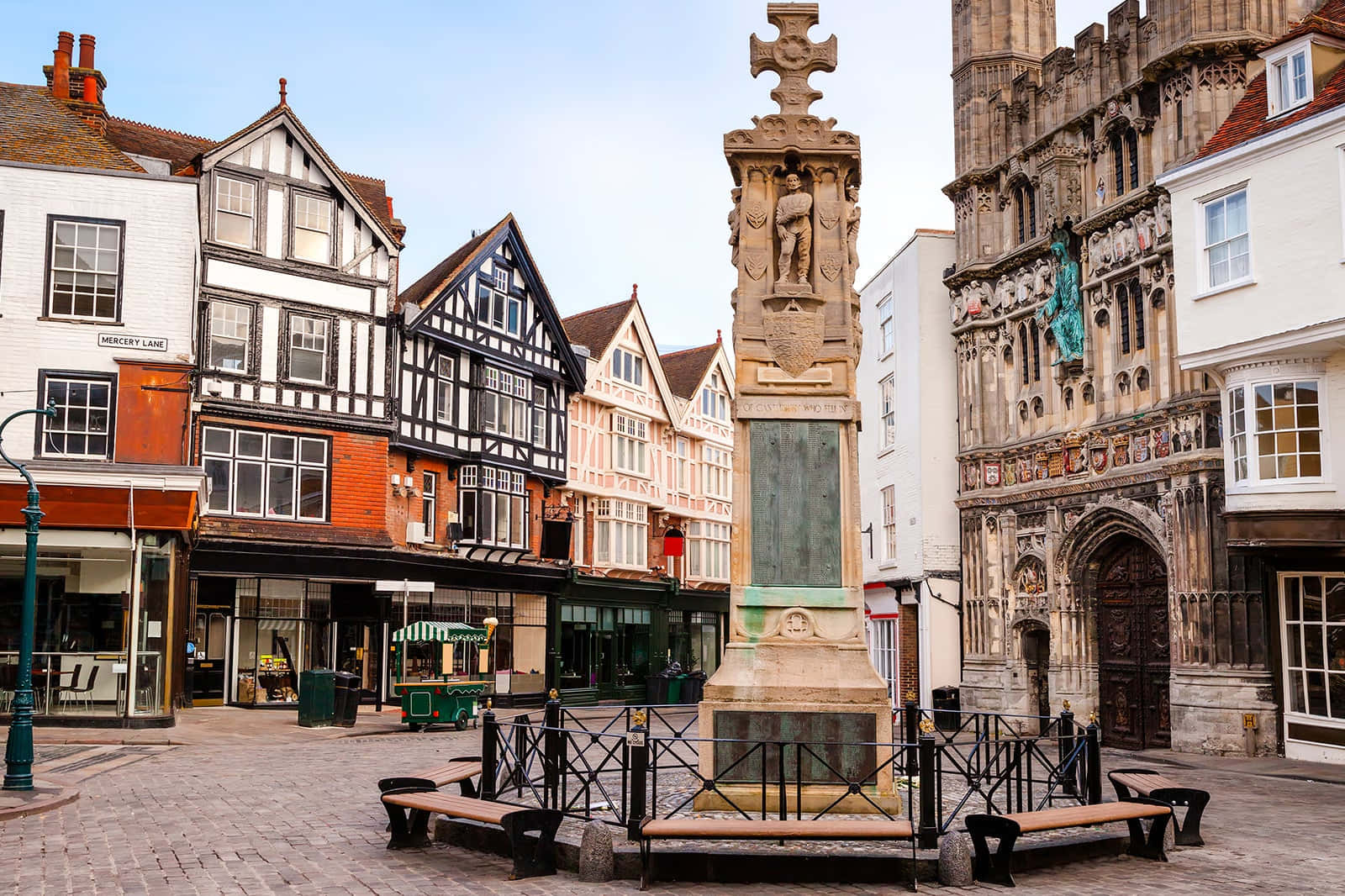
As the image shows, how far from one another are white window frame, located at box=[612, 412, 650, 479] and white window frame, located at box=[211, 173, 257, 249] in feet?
49.8

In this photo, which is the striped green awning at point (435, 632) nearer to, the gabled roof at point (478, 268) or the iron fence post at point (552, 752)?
the gabled roof at point (478, 268)

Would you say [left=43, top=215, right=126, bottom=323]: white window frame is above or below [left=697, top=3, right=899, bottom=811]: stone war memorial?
above

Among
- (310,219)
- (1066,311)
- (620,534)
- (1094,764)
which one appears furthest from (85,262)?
(620,534)

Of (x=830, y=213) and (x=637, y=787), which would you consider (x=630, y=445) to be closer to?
(x=830, y=213)

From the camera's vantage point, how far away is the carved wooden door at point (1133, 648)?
23.6m

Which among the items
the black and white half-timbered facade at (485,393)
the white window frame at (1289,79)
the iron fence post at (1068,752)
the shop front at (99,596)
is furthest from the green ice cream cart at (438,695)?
the white window frame at (1289,79)

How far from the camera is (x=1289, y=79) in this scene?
67.9 feet

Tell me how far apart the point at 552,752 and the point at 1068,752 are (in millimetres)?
5016

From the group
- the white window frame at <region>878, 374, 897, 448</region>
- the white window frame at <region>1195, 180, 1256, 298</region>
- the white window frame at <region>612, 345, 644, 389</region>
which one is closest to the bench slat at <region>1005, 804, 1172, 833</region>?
the white window frame at <region>1195, 180, 1256, 298</region>

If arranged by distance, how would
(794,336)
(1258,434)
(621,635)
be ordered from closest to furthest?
(794,336) < (1258,434) < (621,635)

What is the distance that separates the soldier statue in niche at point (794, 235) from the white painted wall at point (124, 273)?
52.5 ft

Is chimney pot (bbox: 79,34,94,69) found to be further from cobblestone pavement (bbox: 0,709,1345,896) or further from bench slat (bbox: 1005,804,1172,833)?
bench slat (bbox: 1005,804,1172,833)

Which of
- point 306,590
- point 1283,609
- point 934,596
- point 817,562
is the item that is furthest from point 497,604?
point 817,562

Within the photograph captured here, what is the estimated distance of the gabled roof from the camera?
34.2m
